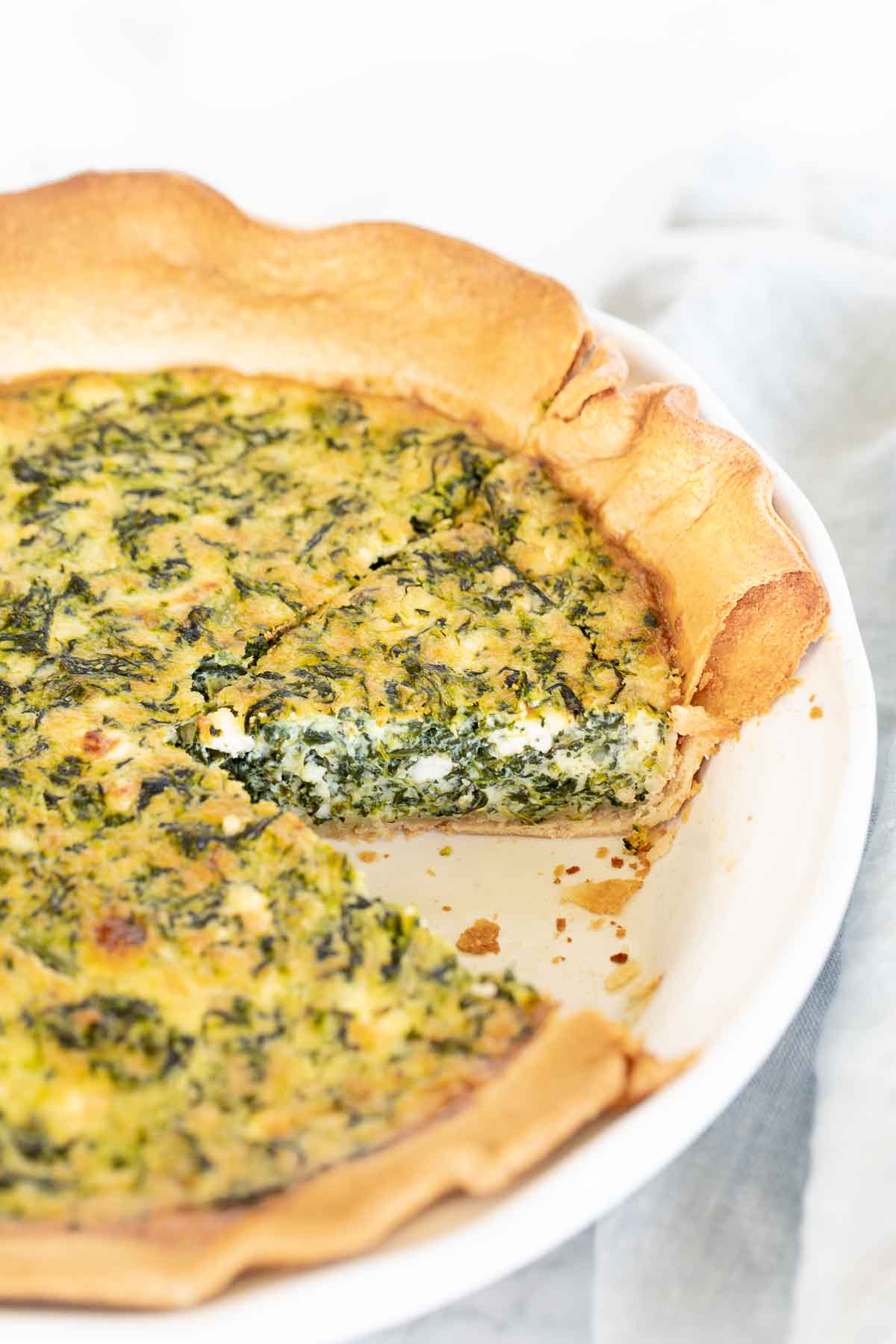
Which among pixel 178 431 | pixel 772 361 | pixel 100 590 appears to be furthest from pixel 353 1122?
pixel 772 361

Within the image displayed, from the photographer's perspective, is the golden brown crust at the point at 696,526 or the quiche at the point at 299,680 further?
the golden brown crust at the point at 696,526

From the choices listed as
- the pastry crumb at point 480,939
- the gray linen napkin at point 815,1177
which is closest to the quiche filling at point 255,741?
the pastry crumb at point 480,939

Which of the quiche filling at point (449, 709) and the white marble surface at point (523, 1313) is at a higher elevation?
the quiche filling at point (449, 709)

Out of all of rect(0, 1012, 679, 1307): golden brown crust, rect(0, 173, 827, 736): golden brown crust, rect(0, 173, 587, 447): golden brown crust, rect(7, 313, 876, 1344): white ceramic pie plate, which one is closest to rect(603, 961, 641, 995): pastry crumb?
rect(7, 313, 876, 1344): white ceramic pie plate

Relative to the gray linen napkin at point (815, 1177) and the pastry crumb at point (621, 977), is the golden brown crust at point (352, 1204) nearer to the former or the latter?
the gray linen napkin at point (815, 1177)

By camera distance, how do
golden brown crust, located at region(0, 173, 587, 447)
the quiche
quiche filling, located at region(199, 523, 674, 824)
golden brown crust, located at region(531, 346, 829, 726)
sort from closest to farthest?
the quiche → golden brown crust, located at region(531, 346, 829, 726) → quiche filling, located at region(199, 523, 674, 824) → golden brown crust, located at region(0, 173, 587, 447)

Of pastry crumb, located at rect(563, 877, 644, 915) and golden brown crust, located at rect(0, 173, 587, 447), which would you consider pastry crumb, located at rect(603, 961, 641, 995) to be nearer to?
pastry crumb, located at rect(563, 877, 644, 915)

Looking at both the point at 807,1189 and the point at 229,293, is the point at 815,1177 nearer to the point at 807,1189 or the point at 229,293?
the point at 807,1189

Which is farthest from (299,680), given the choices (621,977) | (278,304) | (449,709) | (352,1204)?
(352,1204)
